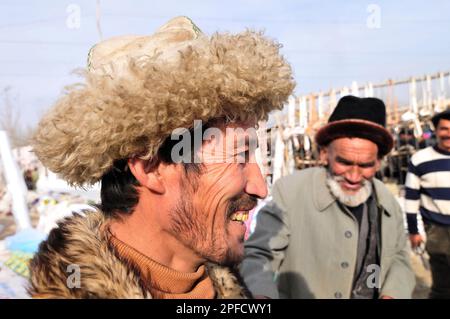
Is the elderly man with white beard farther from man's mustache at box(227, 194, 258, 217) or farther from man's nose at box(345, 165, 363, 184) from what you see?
man's mustache at box(227, 194, 258, 217)

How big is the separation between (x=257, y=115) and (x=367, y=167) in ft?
5.94

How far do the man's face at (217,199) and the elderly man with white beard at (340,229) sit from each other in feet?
3.68

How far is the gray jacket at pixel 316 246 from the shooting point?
2.62m

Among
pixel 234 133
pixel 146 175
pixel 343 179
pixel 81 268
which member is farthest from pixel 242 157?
pixel 343 179

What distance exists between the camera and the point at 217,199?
4.50ft

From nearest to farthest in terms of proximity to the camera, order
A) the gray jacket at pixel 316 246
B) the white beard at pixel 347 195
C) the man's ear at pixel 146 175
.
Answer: the man's ear at pixel 146 175
the gray jacket at pixel 316 246
the white beard at pixel 347 195

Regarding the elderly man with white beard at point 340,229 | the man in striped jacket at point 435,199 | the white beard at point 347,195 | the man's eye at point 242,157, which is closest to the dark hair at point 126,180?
the man's eye at point 242,157

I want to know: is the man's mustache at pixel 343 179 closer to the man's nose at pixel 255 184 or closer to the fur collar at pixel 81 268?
the man's nose at pixel 255 184
